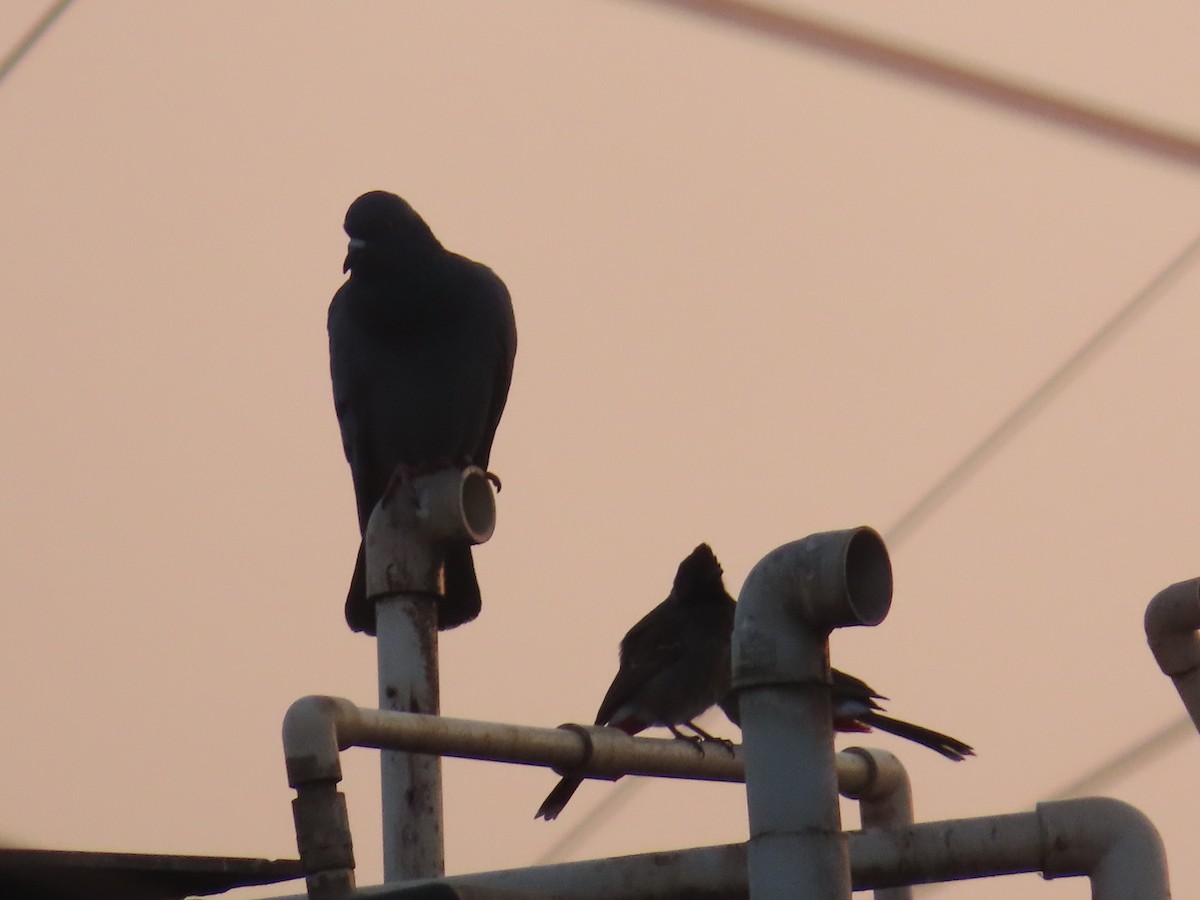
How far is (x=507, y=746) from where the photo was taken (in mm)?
2080

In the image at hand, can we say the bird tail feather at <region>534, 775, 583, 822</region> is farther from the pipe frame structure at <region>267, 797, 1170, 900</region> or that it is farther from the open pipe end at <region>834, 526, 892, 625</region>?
the open pipe end at <region>834, 526, 892, 625</region>

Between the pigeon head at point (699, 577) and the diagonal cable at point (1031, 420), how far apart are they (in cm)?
62

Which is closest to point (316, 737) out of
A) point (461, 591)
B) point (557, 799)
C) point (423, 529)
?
point (423, 529)

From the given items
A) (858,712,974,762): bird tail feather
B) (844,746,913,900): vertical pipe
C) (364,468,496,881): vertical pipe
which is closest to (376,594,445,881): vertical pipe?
(364,468,496,881): vertical pipe

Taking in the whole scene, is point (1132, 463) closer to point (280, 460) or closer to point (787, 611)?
point (280, 460)

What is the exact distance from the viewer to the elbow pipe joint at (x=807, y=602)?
1.68 meters

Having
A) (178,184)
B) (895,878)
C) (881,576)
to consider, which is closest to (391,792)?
(895,878)

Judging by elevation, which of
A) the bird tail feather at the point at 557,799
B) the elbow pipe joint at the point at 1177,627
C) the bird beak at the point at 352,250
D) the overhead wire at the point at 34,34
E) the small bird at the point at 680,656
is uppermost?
the overhead wire at the point at 34,34

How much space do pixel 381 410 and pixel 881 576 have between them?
230 centimetres

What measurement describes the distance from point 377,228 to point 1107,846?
7.61ft

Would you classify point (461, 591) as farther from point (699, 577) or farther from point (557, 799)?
point (699, 577)

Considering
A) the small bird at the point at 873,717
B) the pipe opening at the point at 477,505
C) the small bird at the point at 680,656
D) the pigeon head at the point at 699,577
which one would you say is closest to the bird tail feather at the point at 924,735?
the small bird at the point at 873,717

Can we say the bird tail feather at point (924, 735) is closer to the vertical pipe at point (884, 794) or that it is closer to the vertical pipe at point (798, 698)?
the vertical pipe at point (884, 794)

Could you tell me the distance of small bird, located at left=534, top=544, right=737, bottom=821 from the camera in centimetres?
377
